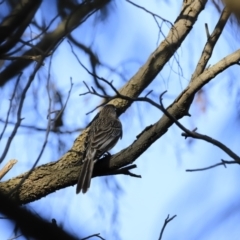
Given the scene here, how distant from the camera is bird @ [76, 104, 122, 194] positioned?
139 inches

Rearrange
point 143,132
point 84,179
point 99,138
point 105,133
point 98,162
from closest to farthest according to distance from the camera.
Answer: point 143,132 < point 84,179 < point 98,162 < point 99,138 < point 105,133

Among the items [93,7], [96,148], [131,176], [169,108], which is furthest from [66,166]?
[93,7]

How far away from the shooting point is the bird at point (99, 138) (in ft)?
11.6

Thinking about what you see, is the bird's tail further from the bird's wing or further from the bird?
the bird's wing

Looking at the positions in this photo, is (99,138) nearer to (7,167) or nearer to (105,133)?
(105,133)

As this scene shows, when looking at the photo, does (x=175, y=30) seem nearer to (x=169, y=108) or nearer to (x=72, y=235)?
(x=169, y=108)

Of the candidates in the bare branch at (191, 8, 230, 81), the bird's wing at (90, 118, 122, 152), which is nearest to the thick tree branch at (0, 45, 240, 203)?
the bird's wing at (90, 118, 122, 152)

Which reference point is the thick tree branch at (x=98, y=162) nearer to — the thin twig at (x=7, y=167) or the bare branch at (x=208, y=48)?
the thin twig at (x=7, y=167)

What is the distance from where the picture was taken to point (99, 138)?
167 inches

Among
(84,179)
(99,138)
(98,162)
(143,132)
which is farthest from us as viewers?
(99,138)

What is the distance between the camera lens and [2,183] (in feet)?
12.0

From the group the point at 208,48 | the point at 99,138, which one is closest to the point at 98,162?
the point at 99,138

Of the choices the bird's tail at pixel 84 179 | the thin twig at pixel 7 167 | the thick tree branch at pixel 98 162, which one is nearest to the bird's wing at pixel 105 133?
the thick tree branch at pixel 98 162

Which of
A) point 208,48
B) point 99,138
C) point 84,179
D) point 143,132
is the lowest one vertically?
point 84,179
